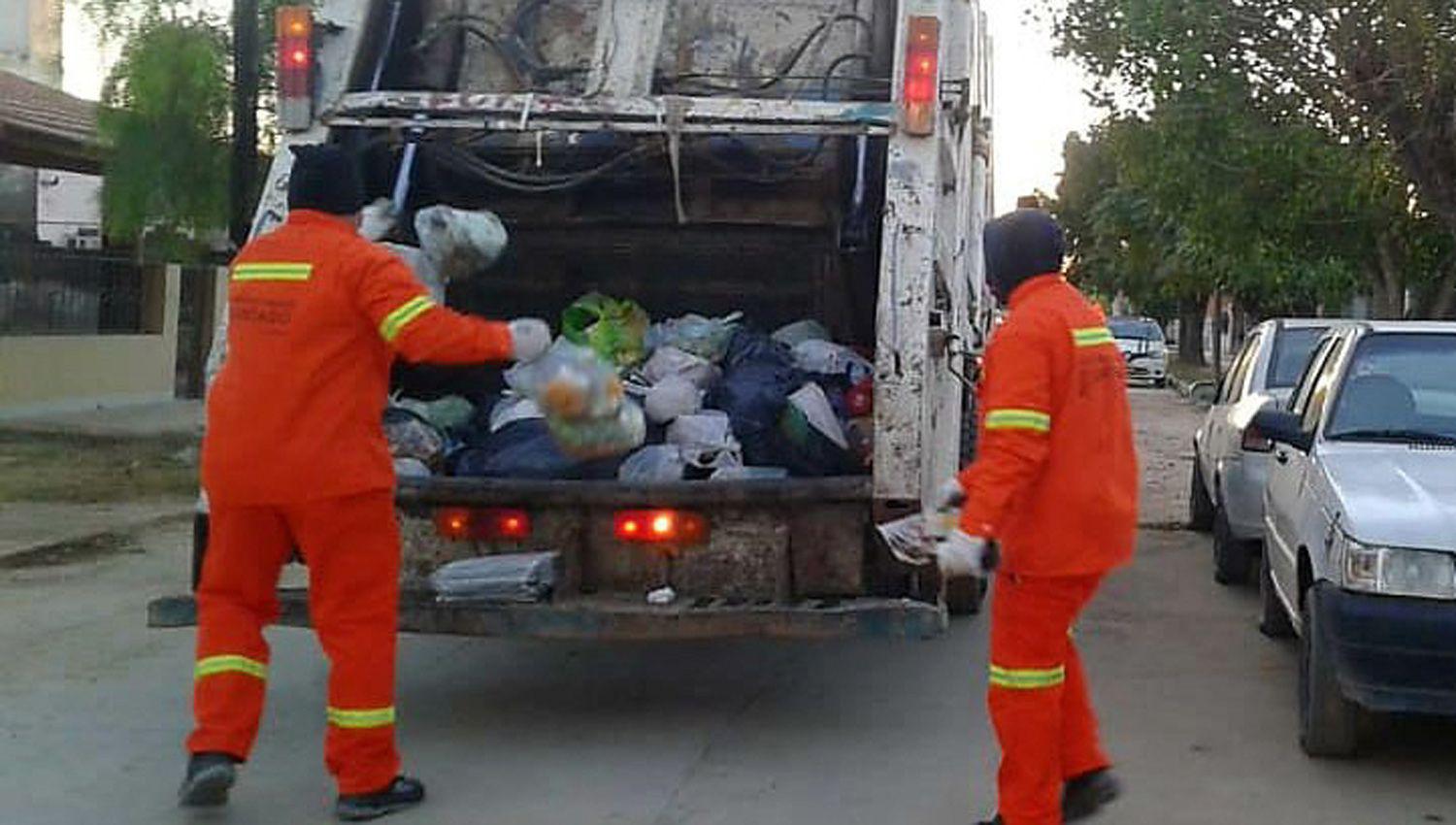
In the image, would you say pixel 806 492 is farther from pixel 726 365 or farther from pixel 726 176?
pixel 726 176

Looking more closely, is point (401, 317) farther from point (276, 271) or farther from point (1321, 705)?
point (1321, 705)

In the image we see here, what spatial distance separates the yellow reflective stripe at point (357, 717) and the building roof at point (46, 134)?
39.1 feet

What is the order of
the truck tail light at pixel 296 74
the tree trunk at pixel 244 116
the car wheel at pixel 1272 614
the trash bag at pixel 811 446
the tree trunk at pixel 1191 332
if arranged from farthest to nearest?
the tree trunk at pixel 1191 332, the tree trunk at pixel 244 116, the car wheel at pixel 1272 614, the truck tail light at pixel 296 74, the trash bag at pixel 811 446

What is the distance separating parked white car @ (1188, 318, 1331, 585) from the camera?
971 cm

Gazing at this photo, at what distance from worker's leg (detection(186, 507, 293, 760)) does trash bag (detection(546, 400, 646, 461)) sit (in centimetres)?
88

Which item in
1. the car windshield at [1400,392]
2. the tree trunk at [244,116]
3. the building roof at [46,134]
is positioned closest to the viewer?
the car windshield at [1400,392]

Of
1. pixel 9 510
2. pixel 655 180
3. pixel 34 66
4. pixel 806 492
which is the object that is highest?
pixel 34 66

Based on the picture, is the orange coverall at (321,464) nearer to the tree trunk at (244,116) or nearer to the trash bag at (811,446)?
the trash bag at (811,446)

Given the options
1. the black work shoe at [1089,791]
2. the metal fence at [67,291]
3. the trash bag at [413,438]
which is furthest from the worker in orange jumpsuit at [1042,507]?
the metal fence at [67,291]

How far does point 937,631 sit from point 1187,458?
45.7ft

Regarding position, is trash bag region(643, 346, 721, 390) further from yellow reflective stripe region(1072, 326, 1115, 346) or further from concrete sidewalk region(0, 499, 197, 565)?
concrete sidewalk region(0, 499, 197, 565)

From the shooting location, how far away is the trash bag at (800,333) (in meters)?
7.50

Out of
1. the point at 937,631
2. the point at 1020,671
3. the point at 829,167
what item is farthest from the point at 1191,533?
the point at 1020,671

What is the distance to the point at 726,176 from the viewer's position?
7.49 meters
